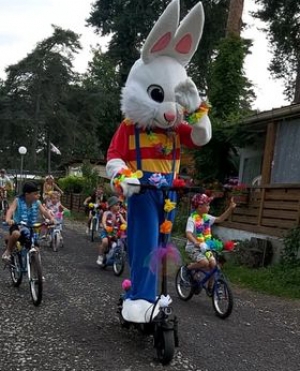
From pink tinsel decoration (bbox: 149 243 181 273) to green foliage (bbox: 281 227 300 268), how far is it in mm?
5283

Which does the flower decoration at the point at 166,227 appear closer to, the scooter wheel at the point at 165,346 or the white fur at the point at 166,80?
the white fur at the point at 166,80

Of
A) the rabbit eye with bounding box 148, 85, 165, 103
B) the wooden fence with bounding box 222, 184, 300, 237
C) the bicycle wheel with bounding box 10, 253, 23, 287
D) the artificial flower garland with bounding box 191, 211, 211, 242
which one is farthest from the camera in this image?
the wooden fence with bounding box 222, 184, 300, 237

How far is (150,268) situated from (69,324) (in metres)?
1.32

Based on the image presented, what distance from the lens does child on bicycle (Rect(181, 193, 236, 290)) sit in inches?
253

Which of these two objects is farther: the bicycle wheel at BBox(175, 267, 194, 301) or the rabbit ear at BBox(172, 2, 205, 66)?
the bicycle wheel at BBox(175, 267, 194, 301)

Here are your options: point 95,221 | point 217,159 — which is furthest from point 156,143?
point 217,159

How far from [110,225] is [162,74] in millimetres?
4834

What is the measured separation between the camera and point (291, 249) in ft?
30.3

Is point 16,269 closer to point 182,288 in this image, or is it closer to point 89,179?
point 182,288

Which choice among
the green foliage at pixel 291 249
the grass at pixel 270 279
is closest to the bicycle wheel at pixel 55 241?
the grass at pixel 270 279

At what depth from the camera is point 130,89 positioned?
4.82 metres

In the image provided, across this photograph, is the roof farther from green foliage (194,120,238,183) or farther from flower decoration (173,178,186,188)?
flower decoration (173,178,186,188)

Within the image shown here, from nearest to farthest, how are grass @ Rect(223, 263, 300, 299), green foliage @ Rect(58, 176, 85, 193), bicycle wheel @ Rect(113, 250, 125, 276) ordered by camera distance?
grass @ Rect(223, 263, 300, 299), bicycle wheel @ Rect(113, 250, 125, 276), green foliage @ Rect(58, 176, 85, 193)

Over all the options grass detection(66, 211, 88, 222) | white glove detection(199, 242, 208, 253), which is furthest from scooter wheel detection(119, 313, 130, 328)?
grass detection(66, 211, 88, 222)
